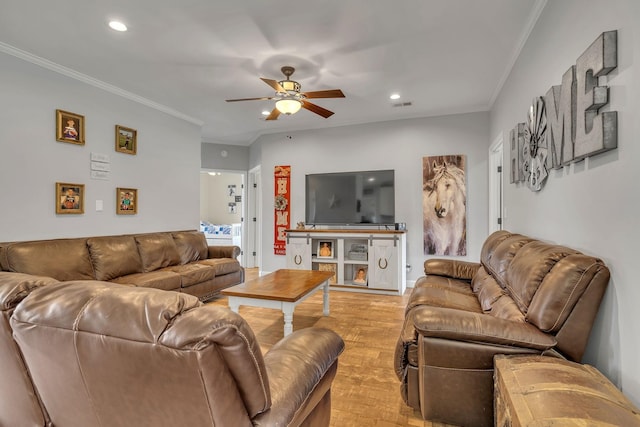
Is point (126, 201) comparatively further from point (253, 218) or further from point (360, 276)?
point (360, 276)

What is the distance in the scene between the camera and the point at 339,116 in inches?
198

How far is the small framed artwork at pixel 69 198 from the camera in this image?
3.38 m

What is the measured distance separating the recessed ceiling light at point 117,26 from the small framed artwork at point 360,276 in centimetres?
396

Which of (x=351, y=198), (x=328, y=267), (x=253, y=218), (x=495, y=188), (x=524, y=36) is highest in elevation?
(x=524, y=36)

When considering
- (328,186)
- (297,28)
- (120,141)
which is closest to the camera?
(297,28)

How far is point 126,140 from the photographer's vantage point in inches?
163

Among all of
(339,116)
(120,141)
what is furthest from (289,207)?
(120,141)

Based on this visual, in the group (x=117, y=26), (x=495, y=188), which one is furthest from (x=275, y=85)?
(x=495, y=188)

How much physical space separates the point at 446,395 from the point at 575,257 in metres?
0.90

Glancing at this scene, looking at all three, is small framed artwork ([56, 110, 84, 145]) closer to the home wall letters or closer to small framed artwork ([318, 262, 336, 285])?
small framed artwork ([318, 262, 336, 285])

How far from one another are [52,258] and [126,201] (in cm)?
123

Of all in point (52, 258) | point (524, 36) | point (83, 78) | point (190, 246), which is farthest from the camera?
point (190, 246)

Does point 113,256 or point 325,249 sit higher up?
point 113,256

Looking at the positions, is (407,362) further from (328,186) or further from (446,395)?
(328,186)
